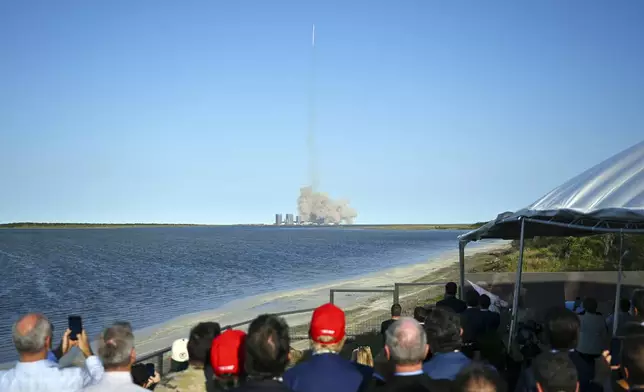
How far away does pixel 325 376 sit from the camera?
4.06 meters

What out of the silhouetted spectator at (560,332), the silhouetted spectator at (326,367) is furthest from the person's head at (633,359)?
the silhouetted spectator at (326,367)

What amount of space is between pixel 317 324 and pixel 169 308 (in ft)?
105

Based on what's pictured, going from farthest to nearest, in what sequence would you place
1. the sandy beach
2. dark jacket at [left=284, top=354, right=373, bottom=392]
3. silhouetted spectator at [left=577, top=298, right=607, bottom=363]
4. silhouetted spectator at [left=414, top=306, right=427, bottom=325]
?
the sandy beach → silhouetted spectator at [left=577, top=298, right=607, bottom=363] → silhouetted spectator at [left=414, top=306, right=427, bottom=325] → dark jacket at [left=284, top=354, right=373, bottom=392]

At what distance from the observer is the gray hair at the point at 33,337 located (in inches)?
161

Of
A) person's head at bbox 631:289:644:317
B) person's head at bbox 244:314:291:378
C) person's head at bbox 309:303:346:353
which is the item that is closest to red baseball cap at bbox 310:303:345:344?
person's head at bbox 309:303:346:353

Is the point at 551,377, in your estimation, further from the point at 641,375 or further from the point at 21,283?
the point at 21,283

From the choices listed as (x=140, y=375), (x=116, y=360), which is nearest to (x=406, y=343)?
(x=116, y=360)

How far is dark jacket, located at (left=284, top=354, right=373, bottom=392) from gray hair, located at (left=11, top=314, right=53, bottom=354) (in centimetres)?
160

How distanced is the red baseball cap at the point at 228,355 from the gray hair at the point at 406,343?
984mm

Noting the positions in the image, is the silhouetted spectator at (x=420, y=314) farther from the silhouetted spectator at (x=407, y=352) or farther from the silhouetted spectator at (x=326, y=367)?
the silhouetted spectator at (x=407, y=352)

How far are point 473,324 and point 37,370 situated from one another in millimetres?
5129

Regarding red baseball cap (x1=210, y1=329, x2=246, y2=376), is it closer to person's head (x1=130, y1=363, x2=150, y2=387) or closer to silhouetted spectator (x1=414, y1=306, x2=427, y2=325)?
person's head (x1=130, y1=363, x2=150, y2=387)

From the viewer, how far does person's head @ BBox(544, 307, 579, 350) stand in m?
4.64

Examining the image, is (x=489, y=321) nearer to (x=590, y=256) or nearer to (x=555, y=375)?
(x=555, y=375)
